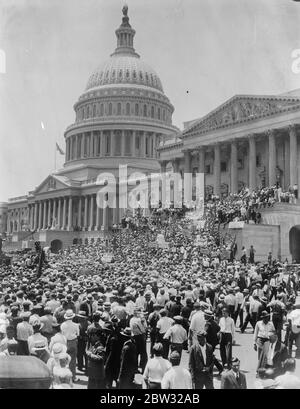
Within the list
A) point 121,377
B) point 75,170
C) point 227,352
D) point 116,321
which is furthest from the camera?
point 75,170

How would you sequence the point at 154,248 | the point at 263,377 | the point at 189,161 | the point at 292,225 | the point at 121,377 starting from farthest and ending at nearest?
the point at 189,161 < the point at 292,225 < the point at 154,248 < the point at 121,377 < the point at 263,377

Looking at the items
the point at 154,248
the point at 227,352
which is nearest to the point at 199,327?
the point at 227,352

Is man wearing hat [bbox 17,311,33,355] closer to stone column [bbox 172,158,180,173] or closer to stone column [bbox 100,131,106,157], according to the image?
stone column [bbox 172,158,180,173]

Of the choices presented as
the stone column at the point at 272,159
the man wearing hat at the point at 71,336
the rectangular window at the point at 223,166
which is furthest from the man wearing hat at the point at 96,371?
the rectangular window at the point at 223,166

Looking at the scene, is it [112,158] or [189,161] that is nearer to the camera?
[189,161]

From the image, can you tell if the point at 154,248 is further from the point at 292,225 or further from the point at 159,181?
the point at 159,181

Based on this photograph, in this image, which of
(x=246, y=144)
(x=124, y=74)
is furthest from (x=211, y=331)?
(x=124, y=74)
